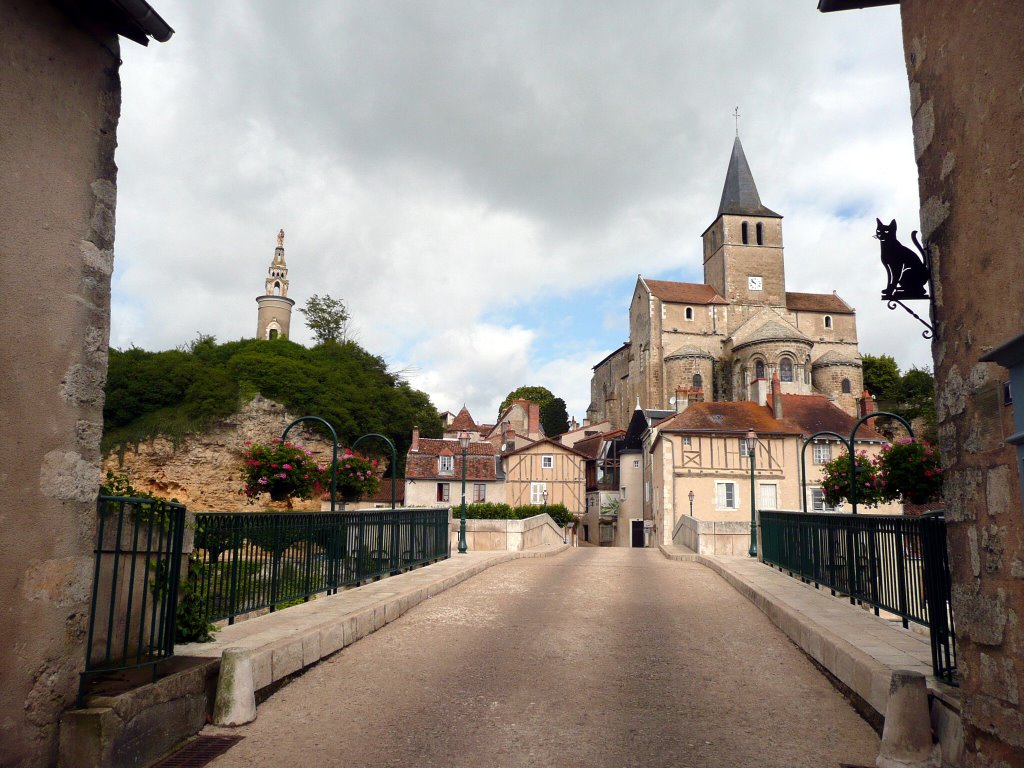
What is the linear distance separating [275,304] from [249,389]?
58.9ft

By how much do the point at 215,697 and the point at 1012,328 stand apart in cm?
504

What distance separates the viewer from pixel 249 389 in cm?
3784

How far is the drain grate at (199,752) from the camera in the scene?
13.1 feet

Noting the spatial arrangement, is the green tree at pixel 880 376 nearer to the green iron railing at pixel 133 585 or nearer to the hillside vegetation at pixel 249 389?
the hillside vegetation at pixel 249 389

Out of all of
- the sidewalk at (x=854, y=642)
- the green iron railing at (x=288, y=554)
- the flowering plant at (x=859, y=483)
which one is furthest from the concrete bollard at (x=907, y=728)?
the flowering plant at (x=859, y=483)

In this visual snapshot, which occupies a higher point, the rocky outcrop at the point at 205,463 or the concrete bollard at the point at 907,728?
the rocky outcrop at the point at 205,463

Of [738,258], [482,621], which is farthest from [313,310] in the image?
[482,621]

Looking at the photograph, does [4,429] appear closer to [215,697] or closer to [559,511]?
[215,697]

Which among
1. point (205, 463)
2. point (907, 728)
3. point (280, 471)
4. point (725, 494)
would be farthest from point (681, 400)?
point (907, 728)

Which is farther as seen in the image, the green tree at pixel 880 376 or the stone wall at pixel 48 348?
the green tree at pixel 880 376

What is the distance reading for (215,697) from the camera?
470 cm

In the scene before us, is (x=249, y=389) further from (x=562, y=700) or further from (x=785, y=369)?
(x=785, y=369)

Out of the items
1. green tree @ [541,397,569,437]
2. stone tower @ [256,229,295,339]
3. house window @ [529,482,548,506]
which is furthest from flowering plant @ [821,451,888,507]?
green tree @ [541,397,569,437]

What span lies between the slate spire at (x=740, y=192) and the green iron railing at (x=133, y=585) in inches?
2522
